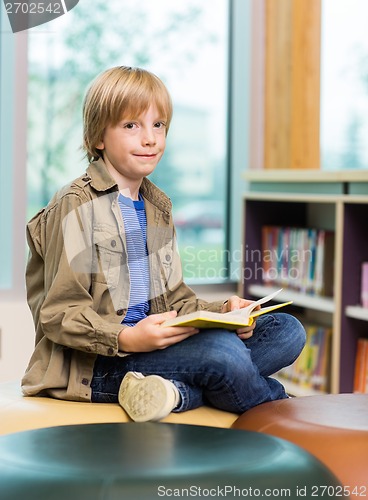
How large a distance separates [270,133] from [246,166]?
0.64 feet

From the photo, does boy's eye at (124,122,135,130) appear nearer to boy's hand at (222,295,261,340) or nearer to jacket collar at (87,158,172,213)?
jacket collar at (87,158,172,213)

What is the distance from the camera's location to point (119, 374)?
1725 millimetres

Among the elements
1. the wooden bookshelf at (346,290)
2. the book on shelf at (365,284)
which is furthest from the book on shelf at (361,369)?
the book on shelf at (365,284)

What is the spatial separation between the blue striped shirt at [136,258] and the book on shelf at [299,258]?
4.81 ft

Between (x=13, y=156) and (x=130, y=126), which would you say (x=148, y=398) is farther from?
(x=13, y=156)

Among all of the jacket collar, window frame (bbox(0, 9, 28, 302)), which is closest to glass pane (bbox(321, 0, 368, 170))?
window frame (bbox(0, 9, 28, 302))

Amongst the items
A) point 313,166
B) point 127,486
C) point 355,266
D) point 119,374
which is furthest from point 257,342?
point 313,166

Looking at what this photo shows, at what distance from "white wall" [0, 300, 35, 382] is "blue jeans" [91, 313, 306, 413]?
161 cm

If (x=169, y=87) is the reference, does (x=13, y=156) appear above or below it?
below

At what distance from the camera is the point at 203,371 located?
1660 millimetres

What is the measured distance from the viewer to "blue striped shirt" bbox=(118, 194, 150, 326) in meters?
1.82

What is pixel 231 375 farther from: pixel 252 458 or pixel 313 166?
pixel 313 166

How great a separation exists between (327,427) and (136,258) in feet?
1.89

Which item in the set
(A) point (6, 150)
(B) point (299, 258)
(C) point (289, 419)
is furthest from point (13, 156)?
(C) point (289, 419)
